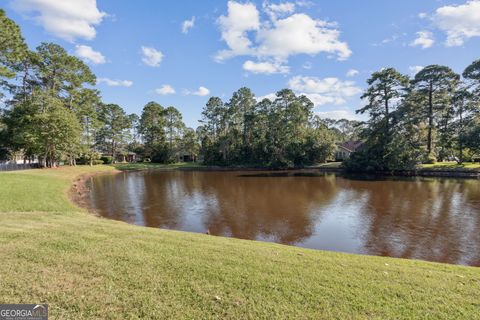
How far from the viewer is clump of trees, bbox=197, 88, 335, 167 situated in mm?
48156

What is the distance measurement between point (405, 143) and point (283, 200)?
2602 cm

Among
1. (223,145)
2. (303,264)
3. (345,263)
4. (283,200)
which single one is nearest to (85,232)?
(303,264)

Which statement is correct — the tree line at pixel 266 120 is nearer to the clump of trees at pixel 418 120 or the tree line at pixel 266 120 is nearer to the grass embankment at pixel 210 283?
the clump of trees at pixel 418 120

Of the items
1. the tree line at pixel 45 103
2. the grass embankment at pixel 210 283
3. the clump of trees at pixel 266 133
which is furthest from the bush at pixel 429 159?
the tree line at pixel 45 103

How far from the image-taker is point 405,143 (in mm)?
35375

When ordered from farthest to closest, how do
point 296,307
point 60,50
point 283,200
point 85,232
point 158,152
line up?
point 158,152
point 60,50
point 283,200
point 85,232
point 296,307

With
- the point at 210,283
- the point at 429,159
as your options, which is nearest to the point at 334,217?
the point at 210,283

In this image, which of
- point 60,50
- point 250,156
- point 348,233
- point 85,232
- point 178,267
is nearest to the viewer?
point 178,267

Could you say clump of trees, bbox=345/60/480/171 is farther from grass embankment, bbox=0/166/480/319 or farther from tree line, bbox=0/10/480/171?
grass embankment, bbox=0/166/480/319

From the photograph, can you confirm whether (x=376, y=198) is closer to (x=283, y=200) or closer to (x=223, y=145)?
(x=283, y=200)

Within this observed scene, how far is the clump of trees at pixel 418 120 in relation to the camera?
3494cm

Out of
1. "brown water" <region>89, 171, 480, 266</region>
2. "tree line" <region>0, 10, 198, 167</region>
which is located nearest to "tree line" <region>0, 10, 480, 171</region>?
"tree line" <region>0, 10, 198, 167</region>

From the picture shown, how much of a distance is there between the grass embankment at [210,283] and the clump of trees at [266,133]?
1661 inches

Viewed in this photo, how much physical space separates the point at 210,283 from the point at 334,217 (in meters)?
11.2
